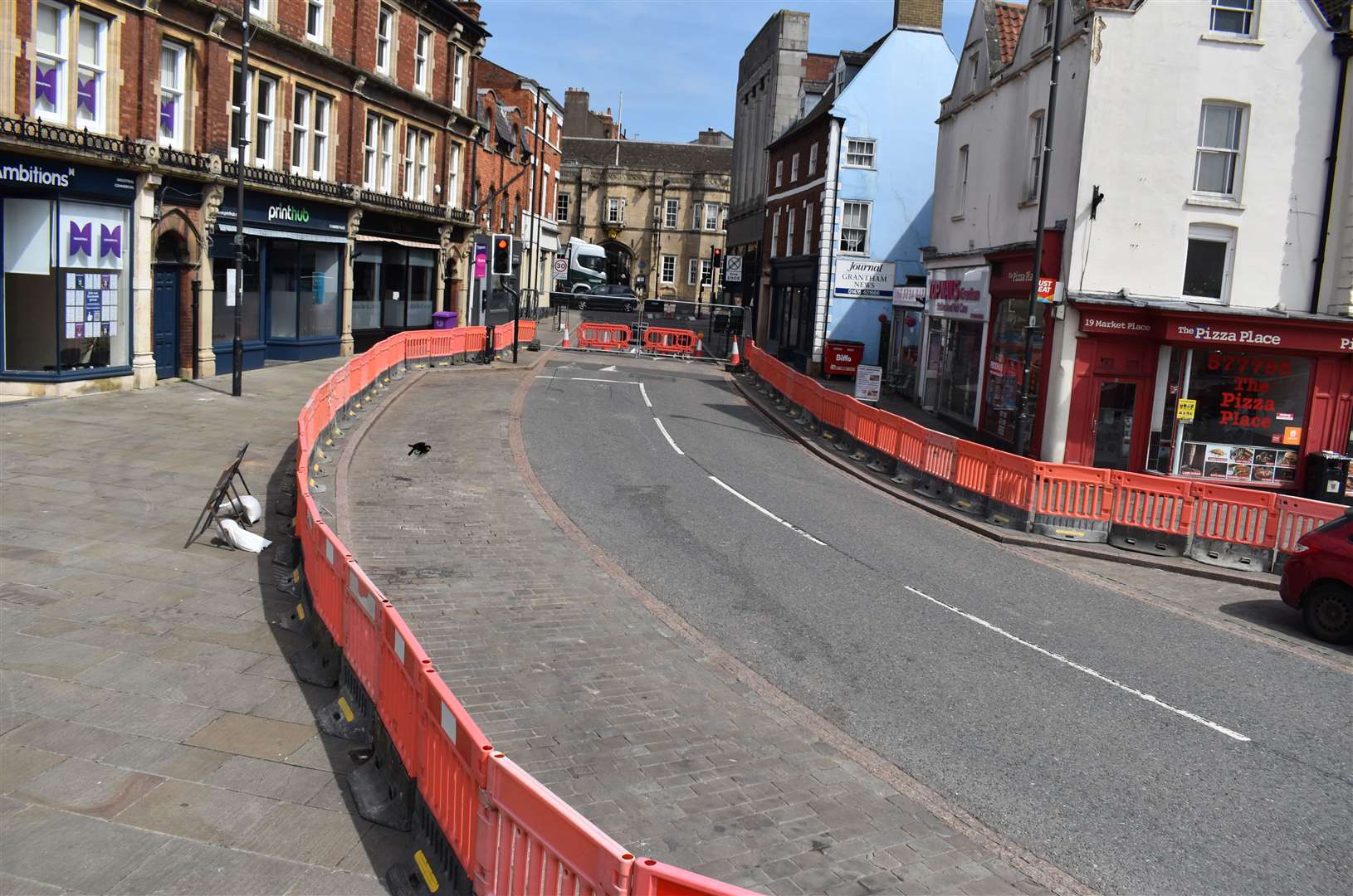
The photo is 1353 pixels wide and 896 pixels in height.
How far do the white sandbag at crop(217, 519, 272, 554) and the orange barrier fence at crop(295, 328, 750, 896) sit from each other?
2.67m

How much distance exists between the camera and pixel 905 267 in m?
41.3

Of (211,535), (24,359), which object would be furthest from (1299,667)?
(24,359)

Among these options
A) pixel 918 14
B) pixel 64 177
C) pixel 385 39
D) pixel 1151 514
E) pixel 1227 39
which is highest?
pixel 918 14

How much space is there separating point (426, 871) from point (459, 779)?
71 centimetres

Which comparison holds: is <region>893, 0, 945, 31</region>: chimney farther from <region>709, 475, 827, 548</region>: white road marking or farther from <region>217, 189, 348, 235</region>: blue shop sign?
<region>709, 475, 827, 548</region>: white road marking

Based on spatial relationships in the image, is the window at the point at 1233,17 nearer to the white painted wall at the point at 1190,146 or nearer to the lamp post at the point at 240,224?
the white painted wall at the point at 1190,146

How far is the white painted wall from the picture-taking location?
20.8 metres

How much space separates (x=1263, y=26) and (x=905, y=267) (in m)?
20.6

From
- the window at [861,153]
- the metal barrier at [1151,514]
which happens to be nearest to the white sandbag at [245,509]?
the metal barrier at [1151,514]

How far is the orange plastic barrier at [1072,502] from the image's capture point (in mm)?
16656

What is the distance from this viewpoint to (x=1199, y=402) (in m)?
21.2

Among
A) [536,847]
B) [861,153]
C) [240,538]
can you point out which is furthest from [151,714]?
[861,153]

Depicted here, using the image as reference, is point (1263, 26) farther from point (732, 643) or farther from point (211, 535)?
point (211, 535)

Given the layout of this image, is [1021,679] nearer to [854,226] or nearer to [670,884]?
[670,884]
